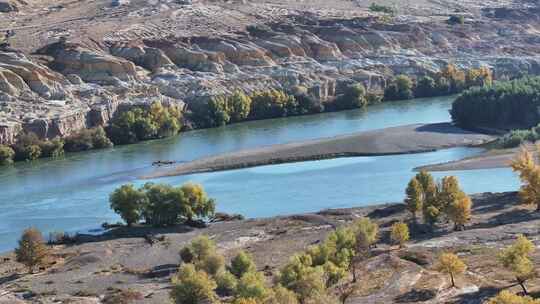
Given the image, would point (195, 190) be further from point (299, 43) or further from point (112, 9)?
point (112, 9)

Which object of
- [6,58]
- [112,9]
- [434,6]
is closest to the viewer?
[6,58]

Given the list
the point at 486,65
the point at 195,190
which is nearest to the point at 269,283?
the point at 195,190

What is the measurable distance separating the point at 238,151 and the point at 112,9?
40.2 meters

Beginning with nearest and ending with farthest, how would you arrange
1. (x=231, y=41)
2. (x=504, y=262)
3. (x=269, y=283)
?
(x=504, y=262), (x=269, y=283), (x=231, y=41)

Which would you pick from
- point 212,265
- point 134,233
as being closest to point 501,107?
point 134,233

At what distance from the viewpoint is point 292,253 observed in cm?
3947

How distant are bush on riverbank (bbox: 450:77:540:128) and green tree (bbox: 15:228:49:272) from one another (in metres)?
38.5

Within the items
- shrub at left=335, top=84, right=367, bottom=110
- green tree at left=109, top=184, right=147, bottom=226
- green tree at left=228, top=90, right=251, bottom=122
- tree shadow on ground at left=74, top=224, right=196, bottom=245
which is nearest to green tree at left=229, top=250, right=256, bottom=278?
tree shadow on ground at left=74, top=224, right=196, bottom=245

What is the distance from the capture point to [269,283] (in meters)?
34.1

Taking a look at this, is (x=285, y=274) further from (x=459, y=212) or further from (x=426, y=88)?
(x=426, y=88)

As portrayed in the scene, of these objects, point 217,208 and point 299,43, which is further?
point 299,43

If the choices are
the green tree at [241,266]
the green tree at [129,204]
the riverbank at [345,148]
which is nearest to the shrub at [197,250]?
the green tree at [241,266]

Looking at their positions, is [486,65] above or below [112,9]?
below

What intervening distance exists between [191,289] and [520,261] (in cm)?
1067
